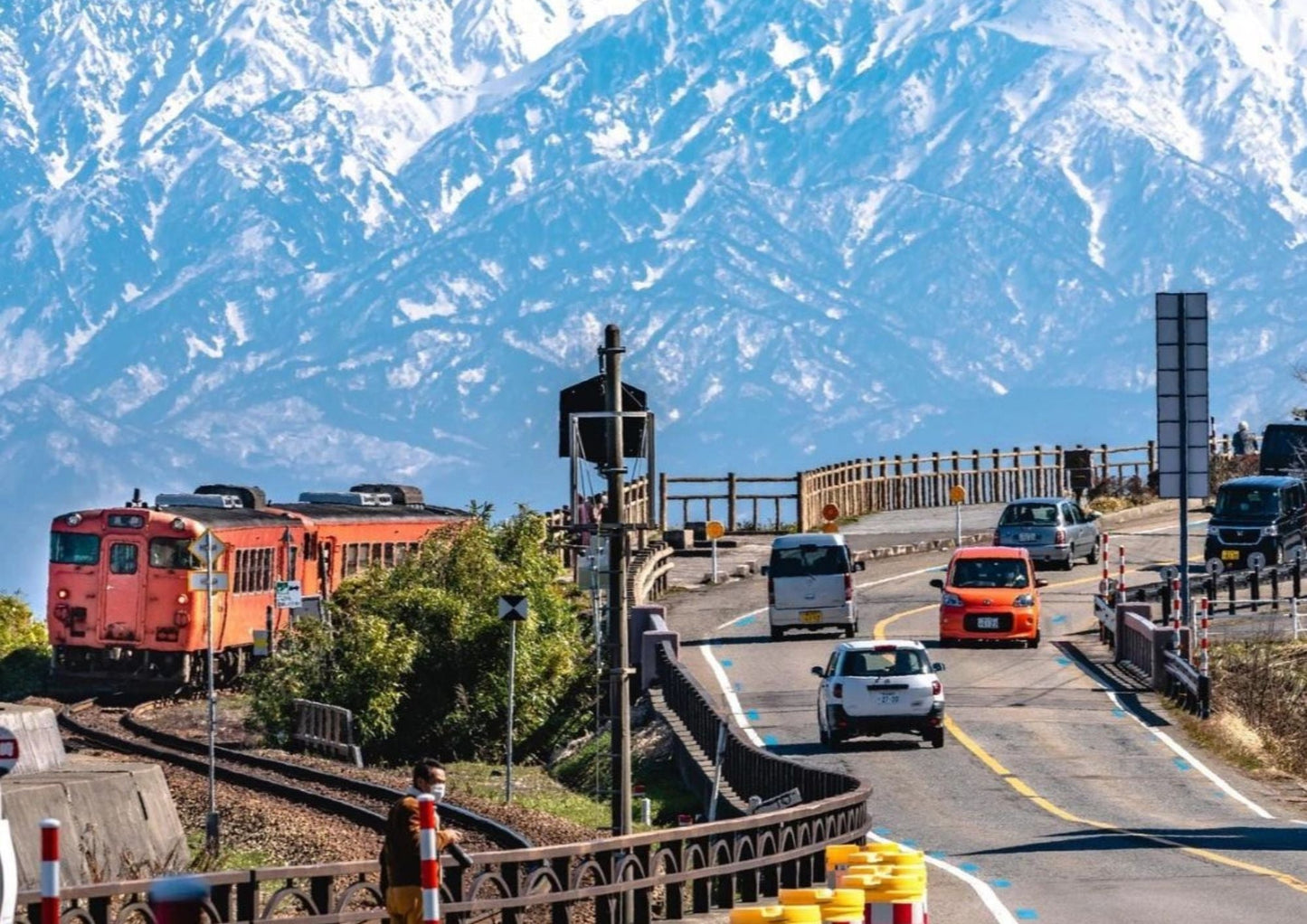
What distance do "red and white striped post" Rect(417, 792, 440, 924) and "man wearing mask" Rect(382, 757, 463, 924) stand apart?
117cm

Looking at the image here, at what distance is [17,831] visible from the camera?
75.0ft

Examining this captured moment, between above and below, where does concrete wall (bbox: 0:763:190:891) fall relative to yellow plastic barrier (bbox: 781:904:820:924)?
below

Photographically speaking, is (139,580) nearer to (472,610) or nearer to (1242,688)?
(472,610)

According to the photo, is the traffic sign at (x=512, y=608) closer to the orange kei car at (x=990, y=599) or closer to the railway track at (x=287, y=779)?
the railway track at (x=287, y=779)

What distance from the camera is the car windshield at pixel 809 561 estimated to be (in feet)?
162

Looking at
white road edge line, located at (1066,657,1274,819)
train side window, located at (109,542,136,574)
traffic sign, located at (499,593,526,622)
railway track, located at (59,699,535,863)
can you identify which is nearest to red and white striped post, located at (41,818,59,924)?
railway track, located at (59,699,535,863)

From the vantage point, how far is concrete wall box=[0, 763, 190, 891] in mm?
23125

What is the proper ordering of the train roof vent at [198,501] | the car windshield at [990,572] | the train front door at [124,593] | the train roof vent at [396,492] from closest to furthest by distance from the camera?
the car windshield at [990,572]
the train front door at [124,593]
the train roof vent at [198,501]
the train roof vent at [396,492]

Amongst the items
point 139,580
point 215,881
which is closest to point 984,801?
point 215,881

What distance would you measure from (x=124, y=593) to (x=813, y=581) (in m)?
11.7

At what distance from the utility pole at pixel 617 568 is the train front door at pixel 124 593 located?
2550 centimetres

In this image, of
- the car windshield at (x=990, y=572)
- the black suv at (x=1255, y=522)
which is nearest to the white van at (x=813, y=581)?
the car windshield at (x=990, y=572)

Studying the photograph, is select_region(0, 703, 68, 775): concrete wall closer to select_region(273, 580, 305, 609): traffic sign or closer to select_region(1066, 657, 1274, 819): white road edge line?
select_region(1066, 657, 1274, 819): white road edge line

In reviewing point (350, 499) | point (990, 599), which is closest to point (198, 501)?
point (350, 499)
